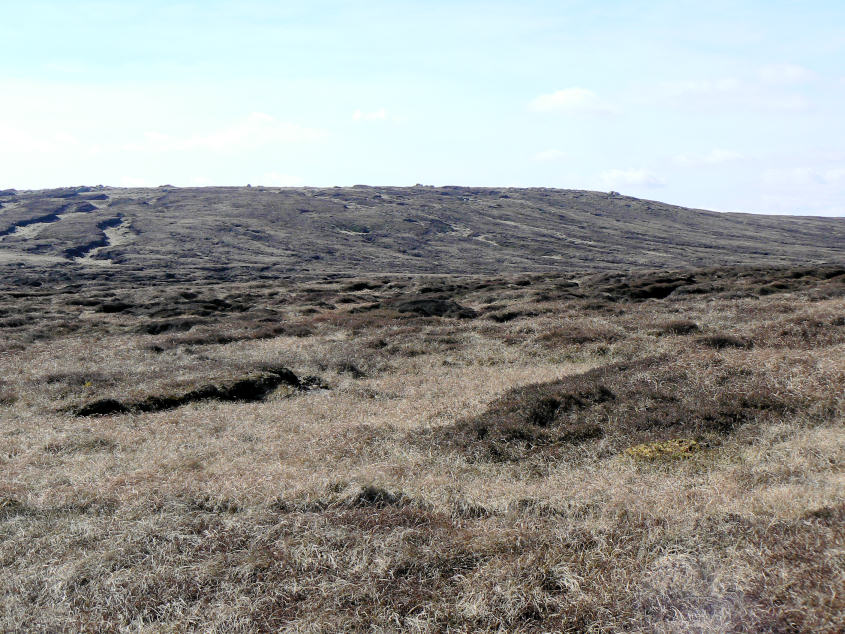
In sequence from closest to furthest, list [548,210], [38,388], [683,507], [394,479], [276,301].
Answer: [683,507]
[394,479]
[38,388]
[276,301]
[548,210]

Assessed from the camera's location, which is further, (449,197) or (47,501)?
(449,197)

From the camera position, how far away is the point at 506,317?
2469cm

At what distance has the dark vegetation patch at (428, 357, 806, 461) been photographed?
9359mm

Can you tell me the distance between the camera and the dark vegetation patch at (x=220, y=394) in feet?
42.0

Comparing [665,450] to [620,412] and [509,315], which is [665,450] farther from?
[509,315]

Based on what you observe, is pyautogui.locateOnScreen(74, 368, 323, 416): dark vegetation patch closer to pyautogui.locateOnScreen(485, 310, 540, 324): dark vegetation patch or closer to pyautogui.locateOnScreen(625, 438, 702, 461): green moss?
pyautogui.locateOnScreen(625, 438, 702, 461): green moss

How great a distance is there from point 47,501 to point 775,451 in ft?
31.5

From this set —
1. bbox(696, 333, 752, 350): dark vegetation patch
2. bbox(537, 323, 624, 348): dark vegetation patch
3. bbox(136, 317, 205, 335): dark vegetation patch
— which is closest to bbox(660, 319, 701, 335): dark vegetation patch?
bbox(537, 323, 624, 348): dark vegetation patch

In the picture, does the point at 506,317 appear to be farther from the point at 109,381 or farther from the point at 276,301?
the point at 276,301

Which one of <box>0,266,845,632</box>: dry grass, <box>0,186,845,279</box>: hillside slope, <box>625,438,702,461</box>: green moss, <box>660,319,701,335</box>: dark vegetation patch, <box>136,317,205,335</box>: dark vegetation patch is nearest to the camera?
<box>0,266,845,632</box>: dry grass

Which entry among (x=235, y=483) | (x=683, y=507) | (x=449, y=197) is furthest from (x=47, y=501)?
(x=449, y=197)

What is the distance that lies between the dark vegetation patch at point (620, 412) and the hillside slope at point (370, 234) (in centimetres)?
5967

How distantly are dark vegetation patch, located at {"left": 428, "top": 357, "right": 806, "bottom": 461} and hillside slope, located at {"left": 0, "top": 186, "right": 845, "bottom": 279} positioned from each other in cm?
A: 5967

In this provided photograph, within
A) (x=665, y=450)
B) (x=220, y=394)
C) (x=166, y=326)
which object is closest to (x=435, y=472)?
(x=665, y=450)
